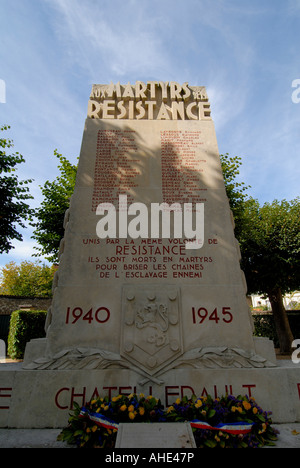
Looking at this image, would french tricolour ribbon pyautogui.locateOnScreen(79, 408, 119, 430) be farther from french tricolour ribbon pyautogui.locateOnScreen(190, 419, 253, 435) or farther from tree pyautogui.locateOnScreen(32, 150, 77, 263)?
tree pyautogui.locateOnScreen(32, 150, 77, 263)

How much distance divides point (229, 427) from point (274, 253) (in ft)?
43.0

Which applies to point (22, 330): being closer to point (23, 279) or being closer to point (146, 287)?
point (146, 287)

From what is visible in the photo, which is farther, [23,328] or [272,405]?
[23,328]

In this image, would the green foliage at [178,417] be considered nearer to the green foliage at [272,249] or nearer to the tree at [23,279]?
the green foliage at [272,249]

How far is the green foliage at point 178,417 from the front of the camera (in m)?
3.23

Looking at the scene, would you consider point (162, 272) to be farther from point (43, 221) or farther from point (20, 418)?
point (43, 221)

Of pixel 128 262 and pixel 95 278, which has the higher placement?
pixel 128 262

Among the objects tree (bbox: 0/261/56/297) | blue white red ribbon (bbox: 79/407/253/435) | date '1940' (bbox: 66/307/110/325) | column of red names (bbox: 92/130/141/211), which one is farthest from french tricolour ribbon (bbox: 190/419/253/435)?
tree (bbox: 0/261/56/297)

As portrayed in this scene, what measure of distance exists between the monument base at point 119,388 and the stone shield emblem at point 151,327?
24 centimetres

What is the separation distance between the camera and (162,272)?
5.09 meters

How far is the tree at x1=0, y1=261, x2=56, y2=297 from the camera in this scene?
43.8m

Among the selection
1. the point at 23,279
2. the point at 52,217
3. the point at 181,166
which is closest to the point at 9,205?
the point at 52,217
